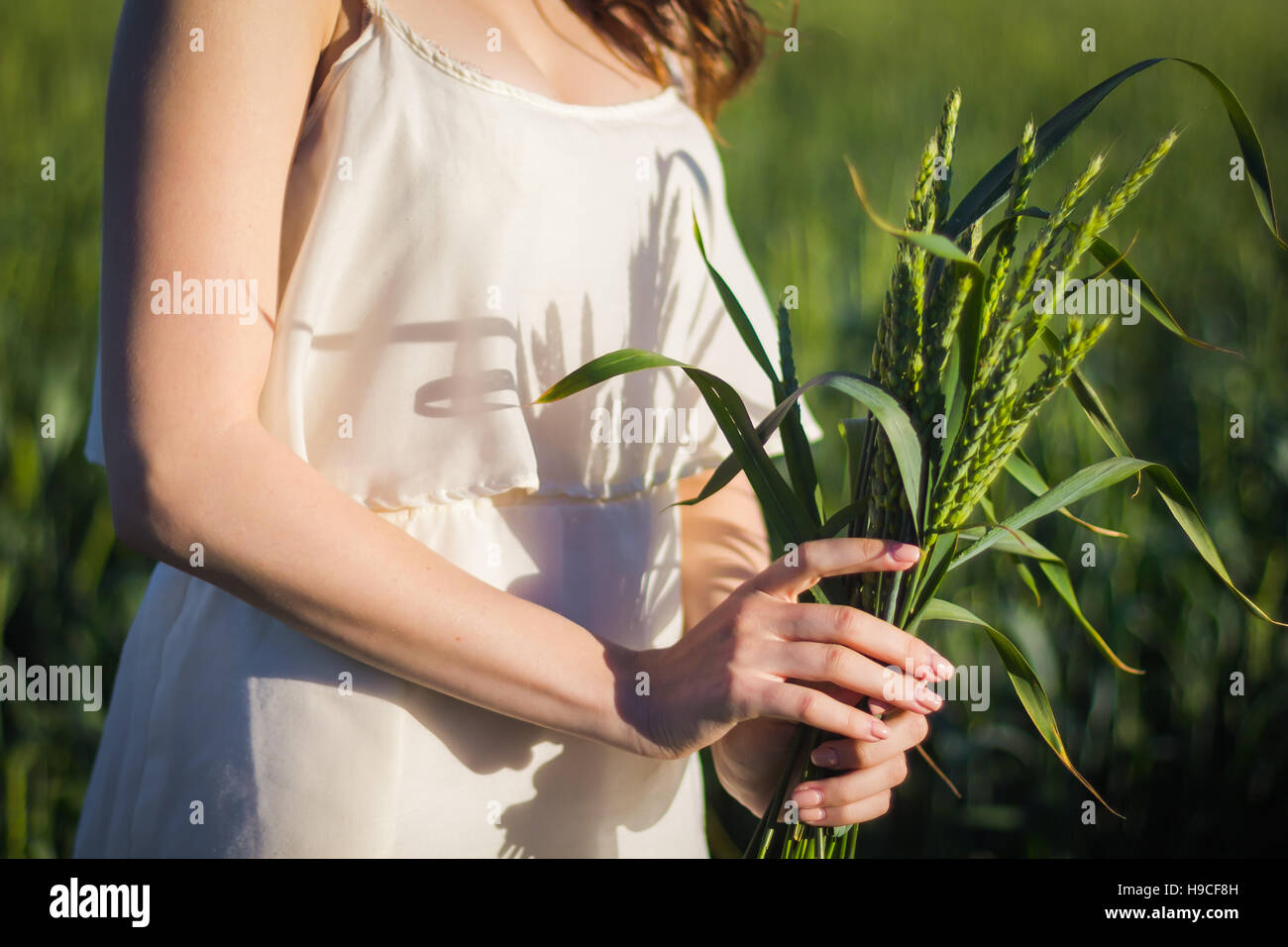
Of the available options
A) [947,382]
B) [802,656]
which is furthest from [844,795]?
[947,382]

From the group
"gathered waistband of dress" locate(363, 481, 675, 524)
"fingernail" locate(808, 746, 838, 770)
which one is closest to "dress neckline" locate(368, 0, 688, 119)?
"gathered waistband of dress" locate(363, 481, 675, 524)

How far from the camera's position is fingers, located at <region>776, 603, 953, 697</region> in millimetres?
603

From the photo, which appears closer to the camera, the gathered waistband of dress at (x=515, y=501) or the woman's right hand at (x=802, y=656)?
the woman's right hand at (x=802, y=656)

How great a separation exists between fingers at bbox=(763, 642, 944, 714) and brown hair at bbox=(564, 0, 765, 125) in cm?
52

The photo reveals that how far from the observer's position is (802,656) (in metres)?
0.61

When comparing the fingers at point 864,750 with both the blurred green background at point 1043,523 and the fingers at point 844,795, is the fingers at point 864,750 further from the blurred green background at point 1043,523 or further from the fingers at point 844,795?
the blurred green background at point 1043,523

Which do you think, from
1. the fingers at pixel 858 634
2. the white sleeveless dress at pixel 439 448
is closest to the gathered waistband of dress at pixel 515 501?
the white sleeveless dress at pixel 439 448

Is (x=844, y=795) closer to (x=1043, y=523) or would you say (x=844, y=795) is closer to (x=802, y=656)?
(x=802, y=656)

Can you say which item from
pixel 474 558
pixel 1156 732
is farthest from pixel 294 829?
pixel 1156 732

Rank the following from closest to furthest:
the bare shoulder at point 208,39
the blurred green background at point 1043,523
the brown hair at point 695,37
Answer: the bare shoulder at point 208,39
the brown hair at point 695,37
the blurred green background at point 1043,523

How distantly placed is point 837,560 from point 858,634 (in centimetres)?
5

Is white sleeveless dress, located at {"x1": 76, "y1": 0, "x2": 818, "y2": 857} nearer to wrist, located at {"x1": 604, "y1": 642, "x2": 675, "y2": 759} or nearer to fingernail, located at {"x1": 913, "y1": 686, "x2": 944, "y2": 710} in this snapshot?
wrist, located at {"x1": 604, "y1": 642, "x2": 675, "y2": 759}

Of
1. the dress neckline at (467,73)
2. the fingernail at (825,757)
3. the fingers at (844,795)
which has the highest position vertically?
the dress neckline at (467,73)

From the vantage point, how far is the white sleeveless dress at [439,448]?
0.66 metres
